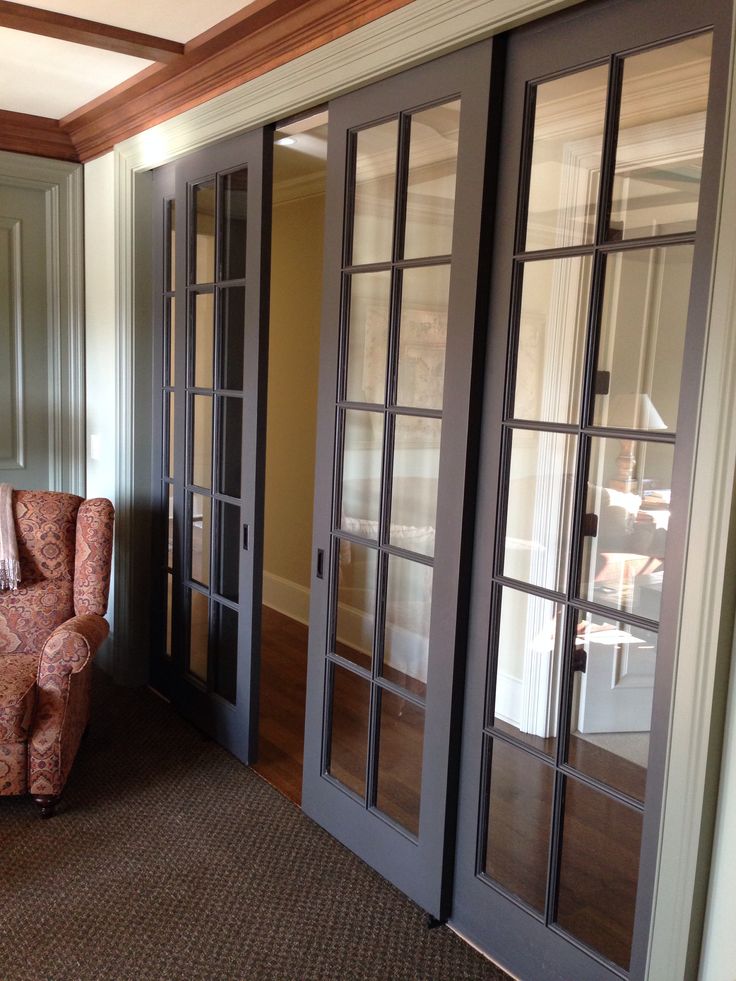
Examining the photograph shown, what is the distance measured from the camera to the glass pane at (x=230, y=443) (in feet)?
10.9

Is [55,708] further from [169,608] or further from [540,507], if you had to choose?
[540,507]

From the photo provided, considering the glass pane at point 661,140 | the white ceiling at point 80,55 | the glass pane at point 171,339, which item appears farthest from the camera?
the glass pane at point 171,339

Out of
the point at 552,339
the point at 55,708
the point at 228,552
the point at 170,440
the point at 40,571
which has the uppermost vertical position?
the point at 552,339

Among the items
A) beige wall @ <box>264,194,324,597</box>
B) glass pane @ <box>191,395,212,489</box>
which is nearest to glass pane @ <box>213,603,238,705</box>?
glass pane @ <box>191,395,212,489</box>

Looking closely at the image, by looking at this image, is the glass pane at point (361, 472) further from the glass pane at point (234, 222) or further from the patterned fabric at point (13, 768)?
the patterned fabric at point (13, 768)

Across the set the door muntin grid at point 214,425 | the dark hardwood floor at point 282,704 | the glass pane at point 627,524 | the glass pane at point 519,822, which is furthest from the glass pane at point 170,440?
the glass pane at point 627,524

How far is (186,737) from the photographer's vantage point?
356 cm

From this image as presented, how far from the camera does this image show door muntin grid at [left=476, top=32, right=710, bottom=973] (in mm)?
1820

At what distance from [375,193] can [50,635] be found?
1.97 metres

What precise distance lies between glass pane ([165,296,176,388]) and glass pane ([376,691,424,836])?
5.98 feet

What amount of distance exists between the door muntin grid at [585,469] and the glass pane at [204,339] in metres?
1.60

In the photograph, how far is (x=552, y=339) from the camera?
2062 millimetres

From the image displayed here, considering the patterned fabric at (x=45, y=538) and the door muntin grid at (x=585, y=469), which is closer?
the door muntin grid at (x=585, y=469)

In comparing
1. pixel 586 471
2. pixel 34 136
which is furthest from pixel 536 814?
pixel 34 136
